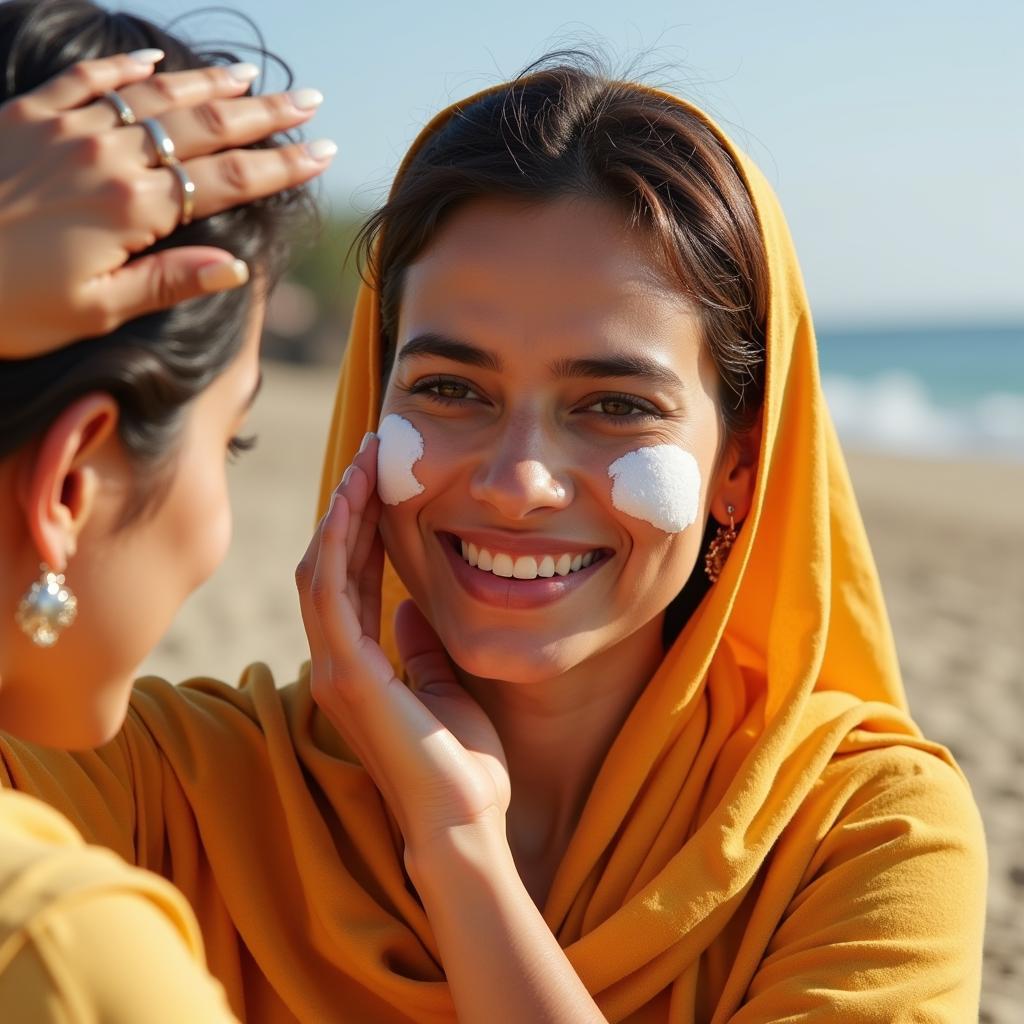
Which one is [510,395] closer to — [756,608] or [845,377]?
[756,608]

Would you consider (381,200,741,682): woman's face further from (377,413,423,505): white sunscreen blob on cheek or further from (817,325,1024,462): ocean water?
(817,325,1024,462): ocean water

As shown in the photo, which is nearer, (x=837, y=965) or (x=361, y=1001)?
(x=837, y=965)

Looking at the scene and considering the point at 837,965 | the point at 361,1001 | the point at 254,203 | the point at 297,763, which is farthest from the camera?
the point at 297,763

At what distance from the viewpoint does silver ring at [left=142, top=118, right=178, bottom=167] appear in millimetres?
1731

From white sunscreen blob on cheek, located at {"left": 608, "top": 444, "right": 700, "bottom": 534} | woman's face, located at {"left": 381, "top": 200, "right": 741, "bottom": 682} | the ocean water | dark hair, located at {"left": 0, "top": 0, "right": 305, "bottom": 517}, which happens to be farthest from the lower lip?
the ocean water

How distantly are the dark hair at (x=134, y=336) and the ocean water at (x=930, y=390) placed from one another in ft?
75.9

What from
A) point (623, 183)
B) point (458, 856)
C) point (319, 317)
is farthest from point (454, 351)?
point (319, 317)

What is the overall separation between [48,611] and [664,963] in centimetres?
135

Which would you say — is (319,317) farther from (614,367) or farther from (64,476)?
(64,476)

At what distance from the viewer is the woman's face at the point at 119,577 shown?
1782 mm

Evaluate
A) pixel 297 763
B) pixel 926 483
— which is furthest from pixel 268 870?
pixel 926 483

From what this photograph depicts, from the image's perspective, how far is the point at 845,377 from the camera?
4966 centimetres

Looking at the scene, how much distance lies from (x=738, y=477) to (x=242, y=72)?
1.43 metres

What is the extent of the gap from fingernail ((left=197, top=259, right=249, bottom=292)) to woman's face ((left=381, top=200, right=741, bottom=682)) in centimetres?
87
